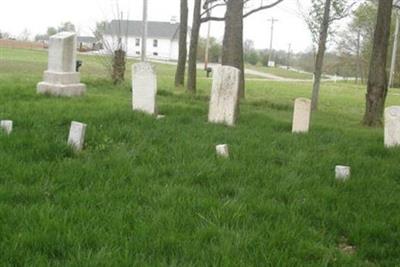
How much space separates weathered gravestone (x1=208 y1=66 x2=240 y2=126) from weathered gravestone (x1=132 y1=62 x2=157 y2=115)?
1134 mm

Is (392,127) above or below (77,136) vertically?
above

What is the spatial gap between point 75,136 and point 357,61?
6503cm

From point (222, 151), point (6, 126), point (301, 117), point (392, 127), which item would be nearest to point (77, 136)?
point (6, 126)

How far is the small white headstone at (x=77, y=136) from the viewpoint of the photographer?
6.38m

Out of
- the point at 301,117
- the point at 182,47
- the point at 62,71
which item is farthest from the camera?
A: the point at 182,47

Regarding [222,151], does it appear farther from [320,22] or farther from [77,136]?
[320,22]

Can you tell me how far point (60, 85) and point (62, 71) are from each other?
480mm

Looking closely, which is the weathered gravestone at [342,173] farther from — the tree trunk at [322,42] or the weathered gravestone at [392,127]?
the tree trunk at [322,42]

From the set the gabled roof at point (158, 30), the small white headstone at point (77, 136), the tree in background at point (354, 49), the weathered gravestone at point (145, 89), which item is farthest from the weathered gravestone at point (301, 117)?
the gabled roof at point (158, 30)

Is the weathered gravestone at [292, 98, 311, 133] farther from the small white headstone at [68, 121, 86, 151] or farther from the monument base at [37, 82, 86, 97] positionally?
the monument base at [37, 82, 86, 97]

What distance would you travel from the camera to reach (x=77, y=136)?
646cm

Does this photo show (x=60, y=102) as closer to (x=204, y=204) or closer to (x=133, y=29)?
(x=204, y=204)

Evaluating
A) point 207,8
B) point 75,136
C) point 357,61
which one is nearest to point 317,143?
point 75,136

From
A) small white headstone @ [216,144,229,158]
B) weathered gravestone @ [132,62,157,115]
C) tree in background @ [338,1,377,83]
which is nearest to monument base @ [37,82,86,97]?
weathered gravestone @ [132,62,157,115]
